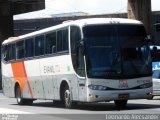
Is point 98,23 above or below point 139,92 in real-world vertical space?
above

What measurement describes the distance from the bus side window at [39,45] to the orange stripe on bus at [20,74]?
7.70 ft

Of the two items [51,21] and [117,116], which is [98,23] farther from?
[51,21]

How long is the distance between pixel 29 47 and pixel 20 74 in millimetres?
2399

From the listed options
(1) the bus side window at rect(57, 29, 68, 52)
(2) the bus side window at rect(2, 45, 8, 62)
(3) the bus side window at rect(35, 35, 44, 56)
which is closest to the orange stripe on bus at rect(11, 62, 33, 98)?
(2) the bus side window at rect(2, 45, 8, 62)

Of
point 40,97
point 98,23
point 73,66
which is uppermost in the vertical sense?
point 98,23

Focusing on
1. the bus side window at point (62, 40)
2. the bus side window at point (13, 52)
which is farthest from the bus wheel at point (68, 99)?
the bus side window at point (13, 52)

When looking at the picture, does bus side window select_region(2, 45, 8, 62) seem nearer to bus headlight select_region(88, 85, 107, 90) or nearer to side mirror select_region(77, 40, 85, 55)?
side mirror select_region(77, 40, 85, 55)

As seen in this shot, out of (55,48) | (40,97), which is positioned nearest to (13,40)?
(40,97)

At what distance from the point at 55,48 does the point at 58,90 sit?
163 centimetres

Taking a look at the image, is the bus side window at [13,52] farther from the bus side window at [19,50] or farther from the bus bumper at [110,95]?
the bus bumper at [110,95]

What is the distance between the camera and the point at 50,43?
24.0 meters

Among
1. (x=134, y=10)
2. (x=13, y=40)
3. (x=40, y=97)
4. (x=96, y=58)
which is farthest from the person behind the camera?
(x=134, y=10)

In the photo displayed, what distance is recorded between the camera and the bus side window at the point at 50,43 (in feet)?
77.7

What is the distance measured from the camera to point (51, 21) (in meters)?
86.0
